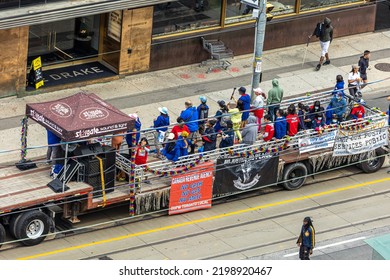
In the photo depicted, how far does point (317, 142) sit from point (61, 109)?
22.2ft

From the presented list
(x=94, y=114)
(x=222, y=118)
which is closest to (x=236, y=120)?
(x=222, y=118)

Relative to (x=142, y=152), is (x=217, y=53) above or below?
below

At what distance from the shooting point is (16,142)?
30609 mm

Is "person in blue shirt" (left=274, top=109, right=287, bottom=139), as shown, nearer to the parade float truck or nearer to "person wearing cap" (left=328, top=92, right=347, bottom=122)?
the parade float truck

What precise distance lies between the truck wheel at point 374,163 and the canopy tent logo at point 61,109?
8.38 m

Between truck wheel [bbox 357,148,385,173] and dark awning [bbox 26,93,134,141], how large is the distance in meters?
7.08

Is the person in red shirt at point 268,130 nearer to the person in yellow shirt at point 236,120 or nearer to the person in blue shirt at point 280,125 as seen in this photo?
the person in blue shirt at point 280,125

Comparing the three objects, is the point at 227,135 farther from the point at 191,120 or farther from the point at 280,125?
the point at 280,125

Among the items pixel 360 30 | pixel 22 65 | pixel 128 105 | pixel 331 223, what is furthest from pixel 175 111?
pixel 360 30

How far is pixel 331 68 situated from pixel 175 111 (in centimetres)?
632

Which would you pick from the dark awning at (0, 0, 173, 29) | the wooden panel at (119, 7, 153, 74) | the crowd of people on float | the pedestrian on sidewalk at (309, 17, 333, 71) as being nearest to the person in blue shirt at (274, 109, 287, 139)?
the crowd of people on float

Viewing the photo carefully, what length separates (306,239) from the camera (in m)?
25.4

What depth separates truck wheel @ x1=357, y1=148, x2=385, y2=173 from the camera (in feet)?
101

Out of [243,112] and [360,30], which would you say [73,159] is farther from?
[360,30]
